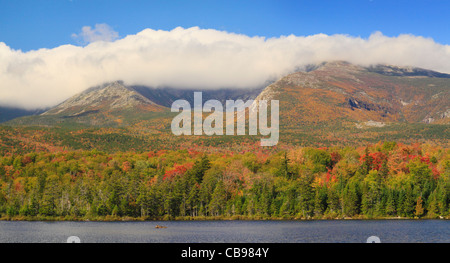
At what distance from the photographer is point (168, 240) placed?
214 ft

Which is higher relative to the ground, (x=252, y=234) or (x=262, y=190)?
(x=262, y=190)

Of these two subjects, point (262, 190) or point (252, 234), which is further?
point (262, 190)

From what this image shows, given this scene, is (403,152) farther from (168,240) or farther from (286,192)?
(168,240)

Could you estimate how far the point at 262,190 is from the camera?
4375 inches

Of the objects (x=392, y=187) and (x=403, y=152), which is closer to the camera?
(x=392, y=187)

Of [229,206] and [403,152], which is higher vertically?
[403,152]

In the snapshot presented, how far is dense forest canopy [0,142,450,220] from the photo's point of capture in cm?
10094

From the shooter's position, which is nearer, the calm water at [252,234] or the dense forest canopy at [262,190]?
the calm water at [252,234]

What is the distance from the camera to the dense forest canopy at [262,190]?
100938mm

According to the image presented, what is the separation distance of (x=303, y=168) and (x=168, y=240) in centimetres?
6758

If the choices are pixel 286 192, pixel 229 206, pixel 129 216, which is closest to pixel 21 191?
pixel 129 216

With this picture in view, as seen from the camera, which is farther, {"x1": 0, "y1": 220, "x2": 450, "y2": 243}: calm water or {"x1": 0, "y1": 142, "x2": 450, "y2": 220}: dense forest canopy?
{"x1": 0, "y1": 142, "x2": 450, "y2": 220}: dense forest canopy
